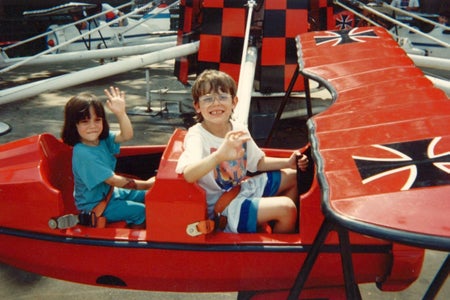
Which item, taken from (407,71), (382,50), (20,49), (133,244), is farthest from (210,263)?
(20,49)

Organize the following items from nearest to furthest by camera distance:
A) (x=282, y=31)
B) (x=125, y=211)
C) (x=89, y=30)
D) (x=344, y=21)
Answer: (x=125, y=211) < (x=282, y=31) < (x=89, y=30) < (x=344, y=21)

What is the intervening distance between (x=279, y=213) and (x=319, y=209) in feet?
0.73

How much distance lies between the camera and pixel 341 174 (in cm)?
128

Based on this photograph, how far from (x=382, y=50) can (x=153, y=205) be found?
1446 mm

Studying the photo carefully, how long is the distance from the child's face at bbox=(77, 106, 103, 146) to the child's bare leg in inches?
34.0

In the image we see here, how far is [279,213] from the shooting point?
195cm

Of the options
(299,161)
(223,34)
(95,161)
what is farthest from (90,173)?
(223,34)

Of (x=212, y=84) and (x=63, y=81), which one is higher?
(x=212, y=84)

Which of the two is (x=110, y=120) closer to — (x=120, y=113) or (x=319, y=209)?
(x=120, y=113)

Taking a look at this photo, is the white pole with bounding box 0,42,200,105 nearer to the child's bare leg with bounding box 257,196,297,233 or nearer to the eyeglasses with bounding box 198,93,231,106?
the eyeglasses with bounding box 198,93,231,106

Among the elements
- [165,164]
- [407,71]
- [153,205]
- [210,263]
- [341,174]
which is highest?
[407,71]

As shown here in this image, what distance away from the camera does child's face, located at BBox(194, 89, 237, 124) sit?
1.96 meters

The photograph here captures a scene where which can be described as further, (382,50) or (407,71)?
(382,50)

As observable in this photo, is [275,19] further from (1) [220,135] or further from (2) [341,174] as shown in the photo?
(2) [341,174]
